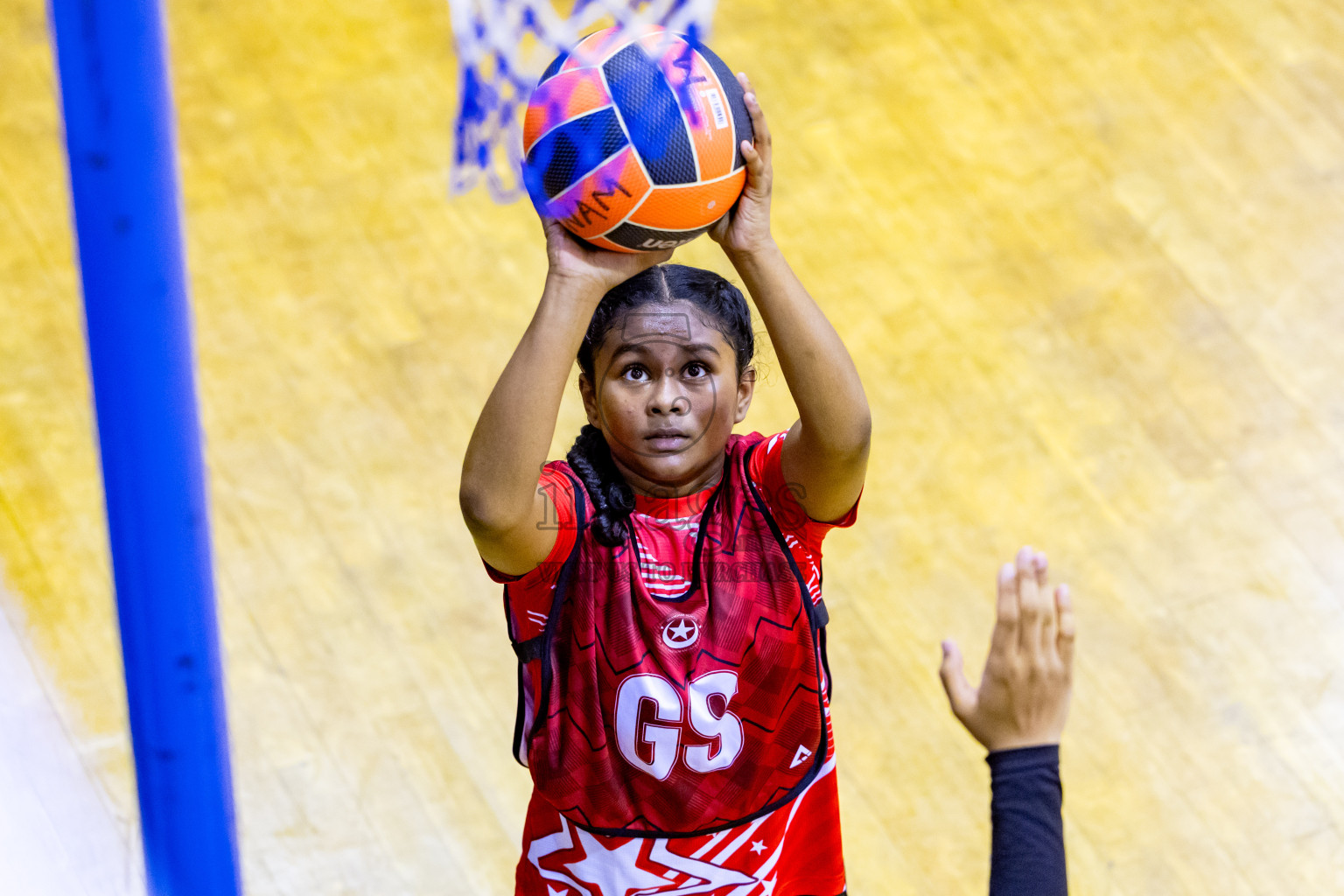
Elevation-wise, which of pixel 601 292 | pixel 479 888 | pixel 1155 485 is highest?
pixel 601 292

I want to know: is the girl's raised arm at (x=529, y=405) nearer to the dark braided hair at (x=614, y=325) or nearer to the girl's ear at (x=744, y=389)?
the dark braided hair at (x=614, y=325)

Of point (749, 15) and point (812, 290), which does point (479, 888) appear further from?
point (749, 15)

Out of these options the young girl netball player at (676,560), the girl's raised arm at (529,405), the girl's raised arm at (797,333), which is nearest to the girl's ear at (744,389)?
the young girl netball player at (676,560)

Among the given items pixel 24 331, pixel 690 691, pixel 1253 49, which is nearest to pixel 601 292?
pixel 690 691

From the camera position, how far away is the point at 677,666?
1.72 meters

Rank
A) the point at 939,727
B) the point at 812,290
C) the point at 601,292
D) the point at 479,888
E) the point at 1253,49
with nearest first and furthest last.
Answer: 1. the point at 601,292
2. the point at 479,888
3. the point at 939,727
4. the point at 812,290
5. the point at 1253,49

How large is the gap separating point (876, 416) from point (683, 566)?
5.80 feet

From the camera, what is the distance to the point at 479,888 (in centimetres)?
274

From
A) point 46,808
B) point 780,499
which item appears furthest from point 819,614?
point 46,808

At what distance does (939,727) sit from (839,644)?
256 mm

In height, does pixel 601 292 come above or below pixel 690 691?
above

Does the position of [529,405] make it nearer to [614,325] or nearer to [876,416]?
[614,325]

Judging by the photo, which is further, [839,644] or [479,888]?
[839,644]

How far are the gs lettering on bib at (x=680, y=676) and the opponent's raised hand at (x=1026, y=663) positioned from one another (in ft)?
1.40
